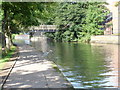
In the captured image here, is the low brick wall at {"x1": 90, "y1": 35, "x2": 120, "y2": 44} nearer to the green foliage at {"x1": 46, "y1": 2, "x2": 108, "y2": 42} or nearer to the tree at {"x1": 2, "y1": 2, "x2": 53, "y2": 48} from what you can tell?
the green foliage at {"x1": 46, "y1": 2, "x2": 108, "y2": 42}

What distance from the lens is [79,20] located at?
59062 mm

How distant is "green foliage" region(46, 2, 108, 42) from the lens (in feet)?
169

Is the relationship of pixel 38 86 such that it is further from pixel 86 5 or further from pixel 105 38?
pixel 86 5

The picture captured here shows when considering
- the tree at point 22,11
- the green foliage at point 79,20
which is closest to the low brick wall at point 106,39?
the green foliage at point 79,20

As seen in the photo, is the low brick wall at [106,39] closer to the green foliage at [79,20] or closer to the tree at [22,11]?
the green foliage at [79,20]

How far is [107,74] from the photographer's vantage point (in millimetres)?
11555

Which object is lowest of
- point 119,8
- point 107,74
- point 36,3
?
point 107,74

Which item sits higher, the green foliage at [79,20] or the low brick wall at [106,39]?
the green foliage at [79,20]

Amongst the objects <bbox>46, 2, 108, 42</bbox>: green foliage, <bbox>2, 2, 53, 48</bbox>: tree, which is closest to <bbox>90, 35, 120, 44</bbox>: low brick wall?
<bbox>46, 2, 108, 42</bbox>: green foliage

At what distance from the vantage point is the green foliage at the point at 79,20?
51531mm

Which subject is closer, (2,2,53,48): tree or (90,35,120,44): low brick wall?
(2,2,53,48): tree

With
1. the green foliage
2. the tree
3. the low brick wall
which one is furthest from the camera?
the green foliage

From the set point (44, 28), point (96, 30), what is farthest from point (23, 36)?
point (96, 30)

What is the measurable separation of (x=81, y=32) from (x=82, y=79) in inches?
1861
